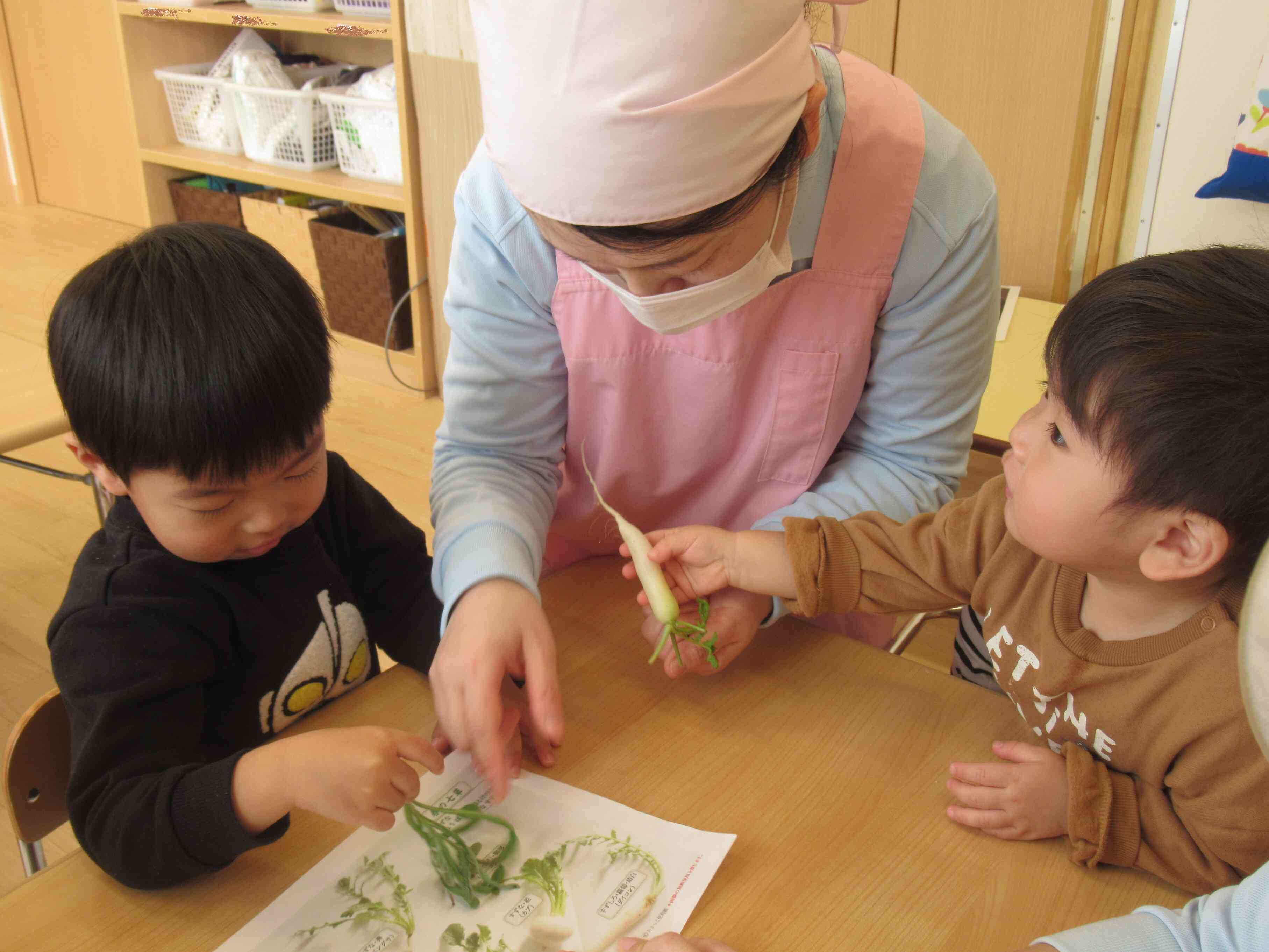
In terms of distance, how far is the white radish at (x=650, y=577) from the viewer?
0.94m

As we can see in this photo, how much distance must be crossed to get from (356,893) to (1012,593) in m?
0.60

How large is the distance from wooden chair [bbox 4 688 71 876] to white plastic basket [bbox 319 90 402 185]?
2394 mm

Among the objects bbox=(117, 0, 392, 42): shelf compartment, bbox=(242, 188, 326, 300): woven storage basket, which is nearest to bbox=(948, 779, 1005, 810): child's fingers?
bbox=(117, 0, 392, 42): shelf compartment

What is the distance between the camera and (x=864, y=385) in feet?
3.62

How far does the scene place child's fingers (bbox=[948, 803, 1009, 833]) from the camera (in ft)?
2.61

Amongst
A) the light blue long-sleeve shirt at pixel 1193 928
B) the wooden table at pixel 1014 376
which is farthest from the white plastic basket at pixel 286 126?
the light blue long-sleeve shirt at pixel 1193 928

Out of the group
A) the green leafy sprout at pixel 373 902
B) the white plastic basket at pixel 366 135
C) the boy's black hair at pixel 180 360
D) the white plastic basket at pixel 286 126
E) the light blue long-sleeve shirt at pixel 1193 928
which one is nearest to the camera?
the light blue long-sleeve shirt at pixel 1193 928

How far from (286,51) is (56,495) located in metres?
1.99

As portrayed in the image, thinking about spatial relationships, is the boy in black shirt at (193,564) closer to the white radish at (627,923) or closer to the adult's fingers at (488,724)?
the adult's fingers at (488,724)

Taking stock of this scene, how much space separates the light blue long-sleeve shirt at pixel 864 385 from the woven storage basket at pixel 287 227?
7.89 feet

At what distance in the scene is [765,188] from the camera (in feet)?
2.78

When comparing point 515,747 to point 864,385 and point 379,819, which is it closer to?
point 379,819

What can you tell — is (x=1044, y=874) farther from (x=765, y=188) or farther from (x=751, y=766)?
(x=765, y=188)

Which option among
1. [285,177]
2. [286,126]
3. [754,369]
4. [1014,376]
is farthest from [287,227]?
[754,369]
